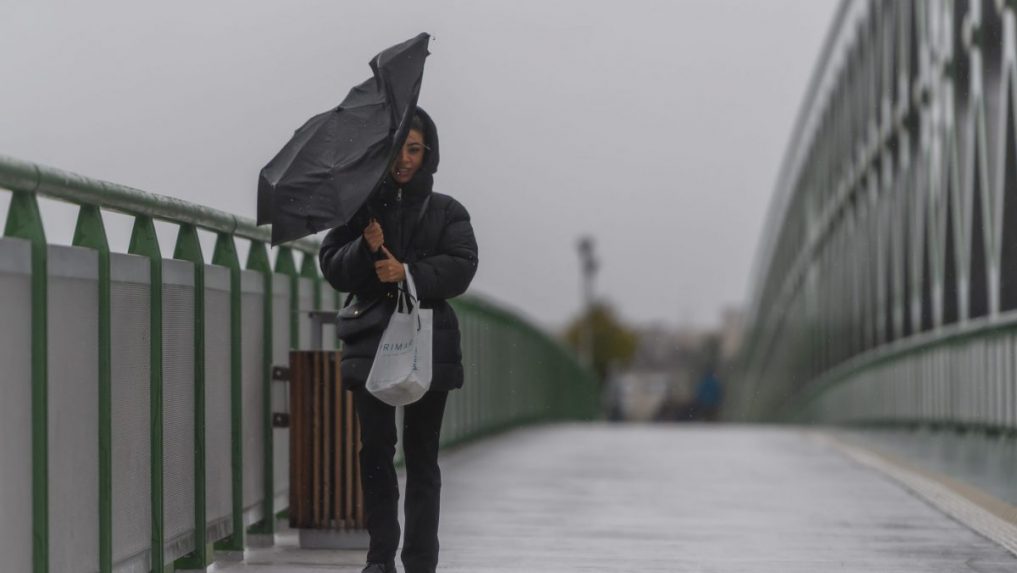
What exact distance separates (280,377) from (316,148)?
1.83 meters

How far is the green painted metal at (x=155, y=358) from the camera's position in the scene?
5.62 meters

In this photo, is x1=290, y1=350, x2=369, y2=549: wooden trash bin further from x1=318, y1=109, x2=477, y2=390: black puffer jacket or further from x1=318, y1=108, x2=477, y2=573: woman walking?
x1=318, y1=109, x2=477, y2=390: black puffer jacket

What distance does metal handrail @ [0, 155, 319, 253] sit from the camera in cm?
448

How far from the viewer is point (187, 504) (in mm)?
6090

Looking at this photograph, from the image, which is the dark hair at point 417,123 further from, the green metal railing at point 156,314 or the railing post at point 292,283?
the railing post at point 292,283

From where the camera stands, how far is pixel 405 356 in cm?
538

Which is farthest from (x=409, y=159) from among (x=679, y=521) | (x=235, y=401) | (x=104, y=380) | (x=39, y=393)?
(x=679, y=521)

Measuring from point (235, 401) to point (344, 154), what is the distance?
1.57 metres

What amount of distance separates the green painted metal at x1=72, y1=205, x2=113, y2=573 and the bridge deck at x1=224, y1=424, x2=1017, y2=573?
1.33 metres

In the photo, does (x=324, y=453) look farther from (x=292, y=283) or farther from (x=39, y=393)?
(x=39, y=393)

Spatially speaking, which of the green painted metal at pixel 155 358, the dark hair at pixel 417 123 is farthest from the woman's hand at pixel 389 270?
the green painted metal at pixel 155 358

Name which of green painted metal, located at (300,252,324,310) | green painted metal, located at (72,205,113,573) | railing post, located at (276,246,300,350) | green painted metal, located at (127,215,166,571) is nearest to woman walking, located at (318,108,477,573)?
green painted metal, located at (127,215,166,571)

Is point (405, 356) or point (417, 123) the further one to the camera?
point (417, 123)

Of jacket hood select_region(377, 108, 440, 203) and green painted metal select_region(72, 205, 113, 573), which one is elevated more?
jacket hood select_region(377, 108, 440, 203)
